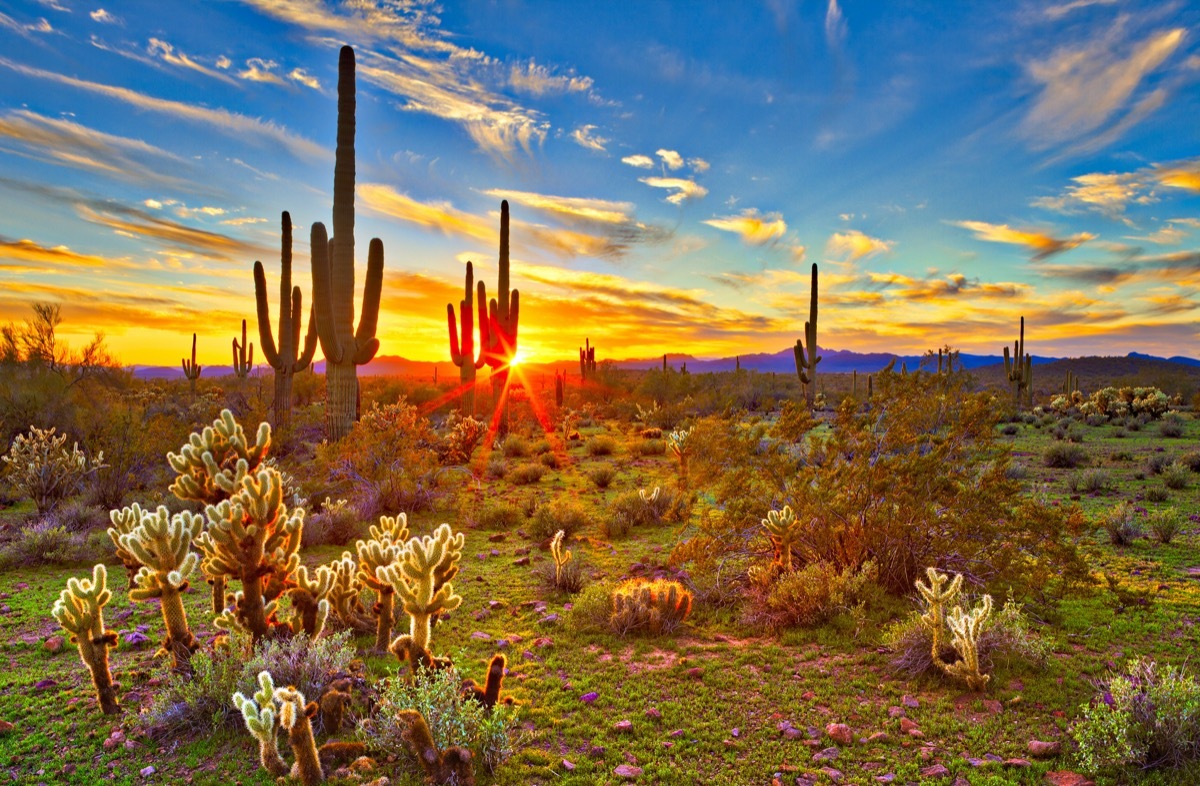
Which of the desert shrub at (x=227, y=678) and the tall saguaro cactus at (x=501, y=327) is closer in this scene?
the desert shrub at (x=227, y=678)

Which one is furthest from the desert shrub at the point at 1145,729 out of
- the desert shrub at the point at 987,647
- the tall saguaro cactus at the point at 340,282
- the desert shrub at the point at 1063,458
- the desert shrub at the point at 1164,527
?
the desert shrub at the point at 1063,458

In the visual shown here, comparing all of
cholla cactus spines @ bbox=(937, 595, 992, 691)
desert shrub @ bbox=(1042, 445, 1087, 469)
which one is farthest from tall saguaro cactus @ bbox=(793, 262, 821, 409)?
cholla cactus spines @ bbox=(937, 595, 992, 691)

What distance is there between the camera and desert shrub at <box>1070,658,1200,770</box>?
3.98 metres

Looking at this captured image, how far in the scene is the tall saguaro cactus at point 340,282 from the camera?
14.5 metres

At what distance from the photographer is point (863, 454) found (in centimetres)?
742

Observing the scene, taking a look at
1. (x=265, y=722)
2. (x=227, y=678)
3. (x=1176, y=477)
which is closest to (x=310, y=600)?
(x=227, y=678)

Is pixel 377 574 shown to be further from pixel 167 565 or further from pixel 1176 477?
pixel 1176 477

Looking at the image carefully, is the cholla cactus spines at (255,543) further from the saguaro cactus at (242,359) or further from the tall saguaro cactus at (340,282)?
the saguaro cactus at (242,359)

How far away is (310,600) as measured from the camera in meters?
5.29

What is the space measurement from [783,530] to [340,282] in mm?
11868

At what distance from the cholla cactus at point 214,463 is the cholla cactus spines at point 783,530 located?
17.6 feet

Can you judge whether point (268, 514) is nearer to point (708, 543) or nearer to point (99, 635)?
point (99, 635)

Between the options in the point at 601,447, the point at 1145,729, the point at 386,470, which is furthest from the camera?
the point at 601,447

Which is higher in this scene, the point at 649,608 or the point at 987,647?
the point at 987,647
